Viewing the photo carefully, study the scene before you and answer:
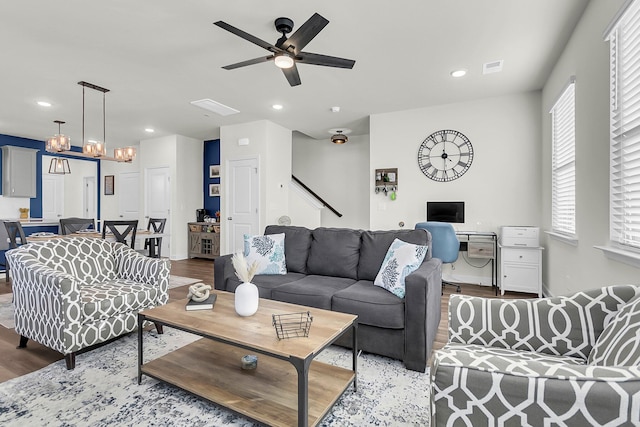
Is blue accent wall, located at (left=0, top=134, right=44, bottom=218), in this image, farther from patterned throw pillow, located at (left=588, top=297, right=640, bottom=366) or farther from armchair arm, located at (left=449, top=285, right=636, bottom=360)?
patterned throw pillow, located at (left=588, top=297, right=640, bottom=366)

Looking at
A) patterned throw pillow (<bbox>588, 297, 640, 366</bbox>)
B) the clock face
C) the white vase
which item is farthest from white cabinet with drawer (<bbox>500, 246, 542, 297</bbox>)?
the white vase

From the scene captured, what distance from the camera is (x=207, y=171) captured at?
299 inches

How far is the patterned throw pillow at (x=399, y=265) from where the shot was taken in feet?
8.00

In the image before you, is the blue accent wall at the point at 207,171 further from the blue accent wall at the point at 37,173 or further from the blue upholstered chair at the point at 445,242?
the blue upholstered chair at the point at 445,242

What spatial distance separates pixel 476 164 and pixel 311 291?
3.49 m

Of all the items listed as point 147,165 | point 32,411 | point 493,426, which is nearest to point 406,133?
point 493,426

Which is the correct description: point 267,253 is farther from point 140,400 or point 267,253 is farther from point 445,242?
point 445,242

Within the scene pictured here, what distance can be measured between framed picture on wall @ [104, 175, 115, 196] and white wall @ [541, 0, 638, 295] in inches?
391

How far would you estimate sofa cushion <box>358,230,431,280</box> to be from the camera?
2.85 m

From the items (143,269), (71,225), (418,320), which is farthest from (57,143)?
(418,320)

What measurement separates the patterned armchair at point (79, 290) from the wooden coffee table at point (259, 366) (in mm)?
619

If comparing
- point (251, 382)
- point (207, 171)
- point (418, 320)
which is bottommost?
point (251, 382)

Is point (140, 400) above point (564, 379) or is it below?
below

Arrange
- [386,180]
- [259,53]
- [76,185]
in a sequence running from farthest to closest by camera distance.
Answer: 1. [76,185]
2. [386,180]
3. [259,53]
